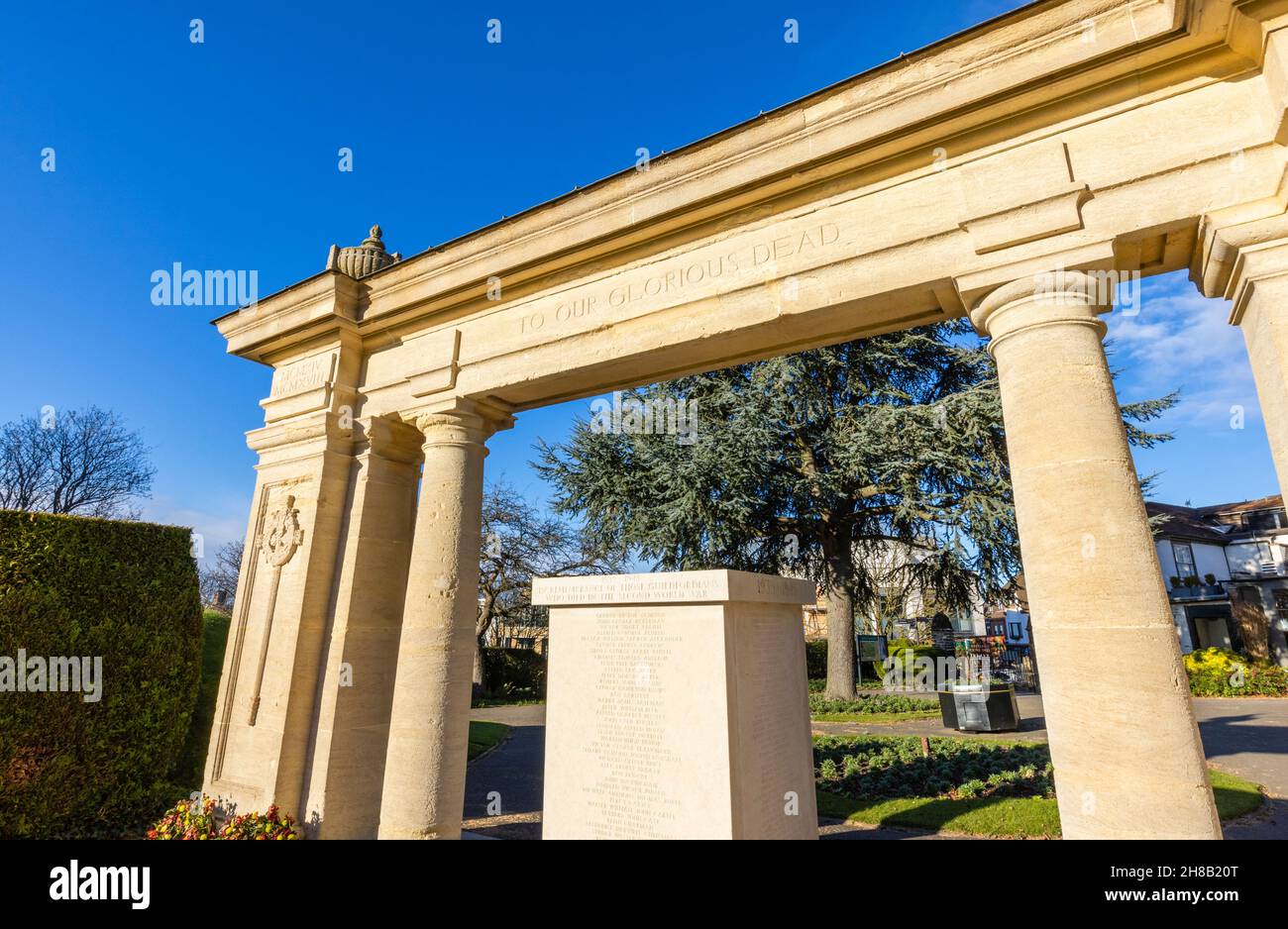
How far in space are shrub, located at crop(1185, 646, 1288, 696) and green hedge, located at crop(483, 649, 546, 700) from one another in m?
21.4

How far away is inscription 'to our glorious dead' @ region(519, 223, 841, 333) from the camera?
4.29 meters

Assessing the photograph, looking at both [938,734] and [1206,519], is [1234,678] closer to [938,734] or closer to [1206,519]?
[938,734]

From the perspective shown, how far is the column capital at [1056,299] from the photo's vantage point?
137 inches

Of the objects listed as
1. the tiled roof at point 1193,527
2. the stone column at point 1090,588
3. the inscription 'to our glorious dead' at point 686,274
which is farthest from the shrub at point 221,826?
the tiled roof at point 1193,527

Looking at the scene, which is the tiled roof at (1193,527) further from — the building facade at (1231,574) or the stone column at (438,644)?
the stone column at (438,644)

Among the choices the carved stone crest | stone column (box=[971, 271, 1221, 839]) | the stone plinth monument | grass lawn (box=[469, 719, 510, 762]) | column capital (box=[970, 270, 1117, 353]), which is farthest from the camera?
grass lawn (box=[469, 719, 510, 762])

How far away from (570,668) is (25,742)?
6319mm

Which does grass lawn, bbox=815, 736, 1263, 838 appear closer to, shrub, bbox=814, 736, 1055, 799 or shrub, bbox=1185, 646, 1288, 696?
shrub, bbox=814, 736, 1055, 799

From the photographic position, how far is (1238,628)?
24688 mm

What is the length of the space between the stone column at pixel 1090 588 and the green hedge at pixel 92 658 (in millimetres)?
9101

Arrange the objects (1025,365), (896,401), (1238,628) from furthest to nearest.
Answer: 1. (1238,628)
2. (896,401)
3. (1025,365)

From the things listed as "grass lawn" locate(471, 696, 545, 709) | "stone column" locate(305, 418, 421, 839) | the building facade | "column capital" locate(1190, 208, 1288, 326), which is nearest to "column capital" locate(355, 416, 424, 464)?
"stone column" locate(305, 418, 421, 839)
